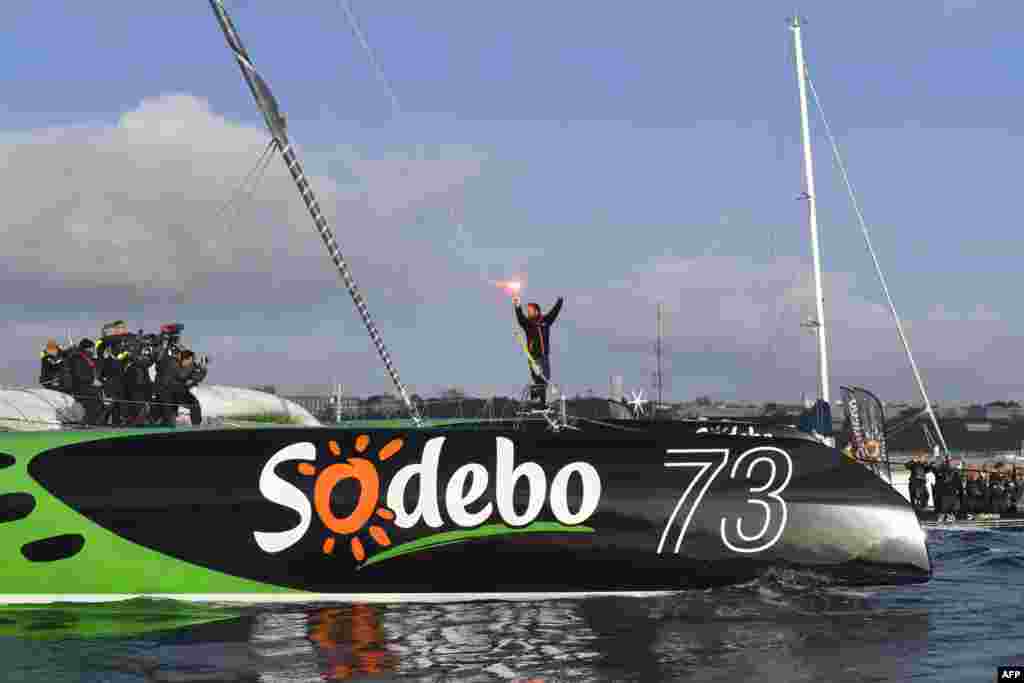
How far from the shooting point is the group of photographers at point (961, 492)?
27094 millimetres

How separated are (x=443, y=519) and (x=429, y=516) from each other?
0.40 ft

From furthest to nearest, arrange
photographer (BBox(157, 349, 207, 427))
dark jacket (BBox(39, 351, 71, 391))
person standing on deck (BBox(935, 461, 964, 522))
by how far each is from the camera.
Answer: person standing on deck (BBox(935, 461, 964, 522)) → dark jacket (BBox(39, 351, 71, 391)) → photographer (BBox(157, 349, 207, 427))

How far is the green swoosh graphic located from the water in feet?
1.57

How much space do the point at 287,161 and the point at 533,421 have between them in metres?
3.25

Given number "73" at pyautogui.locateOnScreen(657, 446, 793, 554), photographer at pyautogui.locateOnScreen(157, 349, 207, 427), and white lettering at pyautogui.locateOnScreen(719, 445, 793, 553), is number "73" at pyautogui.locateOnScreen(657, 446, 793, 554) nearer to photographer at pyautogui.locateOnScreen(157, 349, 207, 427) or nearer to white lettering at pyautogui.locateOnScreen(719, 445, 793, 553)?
white lettering at pyautogui.locateOnScreen(719, 445, 793, 553)

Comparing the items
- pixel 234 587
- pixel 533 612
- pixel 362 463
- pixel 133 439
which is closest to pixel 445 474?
pixel 362 463

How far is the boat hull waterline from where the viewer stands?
10695mm

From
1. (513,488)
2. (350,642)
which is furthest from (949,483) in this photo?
(350,642)

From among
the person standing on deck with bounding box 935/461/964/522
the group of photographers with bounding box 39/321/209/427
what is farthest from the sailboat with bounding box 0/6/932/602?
the person standing on deck with bounding box 935/461/964/522

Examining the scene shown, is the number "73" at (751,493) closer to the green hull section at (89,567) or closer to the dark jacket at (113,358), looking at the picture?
the green hull section at (89,567)

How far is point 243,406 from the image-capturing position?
76.2 ft

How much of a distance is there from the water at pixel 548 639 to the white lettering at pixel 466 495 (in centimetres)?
75

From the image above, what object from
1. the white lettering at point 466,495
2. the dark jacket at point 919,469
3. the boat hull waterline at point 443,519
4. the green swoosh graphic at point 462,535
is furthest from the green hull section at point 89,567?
the dark jacket at point 919,469

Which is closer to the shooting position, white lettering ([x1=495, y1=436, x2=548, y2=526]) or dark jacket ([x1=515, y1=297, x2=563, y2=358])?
white lettering ([x1=495, y1=436, x2=548, y2=526])
